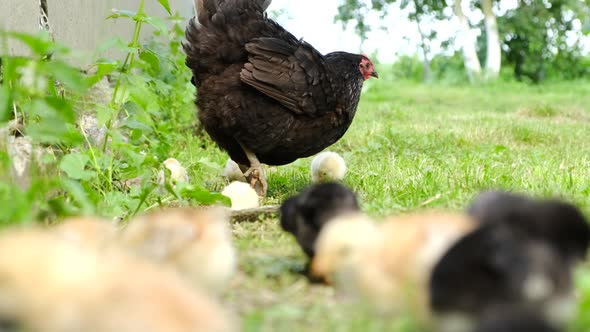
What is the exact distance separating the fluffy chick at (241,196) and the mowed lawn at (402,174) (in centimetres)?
49

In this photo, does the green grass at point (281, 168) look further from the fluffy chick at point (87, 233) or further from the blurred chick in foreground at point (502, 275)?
the fluffy chick at point (87, 233)

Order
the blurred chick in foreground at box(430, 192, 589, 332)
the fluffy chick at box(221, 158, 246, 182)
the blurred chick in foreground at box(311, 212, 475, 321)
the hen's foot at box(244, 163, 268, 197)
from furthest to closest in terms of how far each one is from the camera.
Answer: the fluffy chick at box(221, 158, 246, 182), the hen's foot at box(244, 163, 268, 197), the blurred chick in foreground at box(311, 212, 475, 321), the blurred chick in foreground at box(430, 192, 589, 332)

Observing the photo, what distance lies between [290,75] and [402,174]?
101 cm

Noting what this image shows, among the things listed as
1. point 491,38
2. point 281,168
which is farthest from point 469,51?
point 281,168

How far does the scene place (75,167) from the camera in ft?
11.8

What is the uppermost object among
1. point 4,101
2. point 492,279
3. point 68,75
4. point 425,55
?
point 68,75

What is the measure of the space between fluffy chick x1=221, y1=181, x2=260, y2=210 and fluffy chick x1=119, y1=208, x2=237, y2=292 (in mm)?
2121

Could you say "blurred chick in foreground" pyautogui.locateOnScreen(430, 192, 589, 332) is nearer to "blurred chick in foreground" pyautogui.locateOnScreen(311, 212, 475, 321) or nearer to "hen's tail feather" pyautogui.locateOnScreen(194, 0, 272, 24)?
"blurred chick in foreground" pyautogui.locateOnScreen(311, 212, 475, 321)

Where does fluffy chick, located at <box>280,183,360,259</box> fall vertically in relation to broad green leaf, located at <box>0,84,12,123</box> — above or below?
below

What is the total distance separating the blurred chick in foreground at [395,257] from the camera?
72.0 inches

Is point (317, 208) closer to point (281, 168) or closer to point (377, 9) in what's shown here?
point (281, 168)

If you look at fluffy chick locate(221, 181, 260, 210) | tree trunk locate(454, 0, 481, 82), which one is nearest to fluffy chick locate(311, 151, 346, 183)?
fluffy chick locate(221, 181, 260, 210)

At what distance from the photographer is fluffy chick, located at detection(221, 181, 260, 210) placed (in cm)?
431

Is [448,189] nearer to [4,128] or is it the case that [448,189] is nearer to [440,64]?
[4,128]
